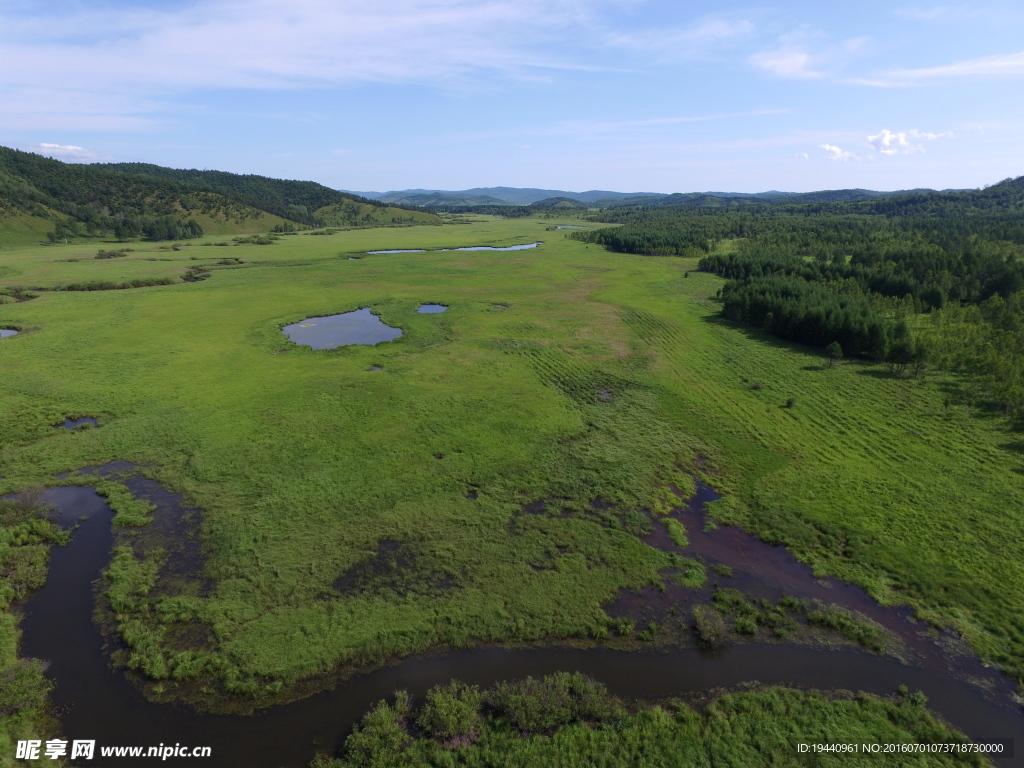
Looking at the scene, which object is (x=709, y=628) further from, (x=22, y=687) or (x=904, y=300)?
(x=904, y=300)

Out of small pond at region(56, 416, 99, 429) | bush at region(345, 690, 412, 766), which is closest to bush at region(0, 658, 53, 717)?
bush at region(345, 690, 412, 766)

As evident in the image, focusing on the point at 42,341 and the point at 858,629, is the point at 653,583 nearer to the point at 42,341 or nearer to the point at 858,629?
the point at 858,629

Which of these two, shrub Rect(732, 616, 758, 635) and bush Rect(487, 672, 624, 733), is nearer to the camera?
bush Rect(487, 672, 624, 733)

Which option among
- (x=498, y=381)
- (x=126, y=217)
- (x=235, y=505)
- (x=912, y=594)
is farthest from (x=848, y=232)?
(x=126, y=217)

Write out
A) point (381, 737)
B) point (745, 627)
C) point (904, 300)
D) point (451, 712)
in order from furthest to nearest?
point (904, 300) < point (745, 627) < point (451, 712) < point (381, 737)

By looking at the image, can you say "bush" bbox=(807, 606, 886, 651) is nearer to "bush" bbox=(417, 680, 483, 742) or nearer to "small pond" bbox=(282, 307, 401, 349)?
"bush" bbox=(417, 680, 483, 742)

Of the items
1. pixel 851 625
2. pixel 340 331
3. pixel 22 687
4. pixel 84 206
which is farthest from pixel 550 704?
pixel 84 206
